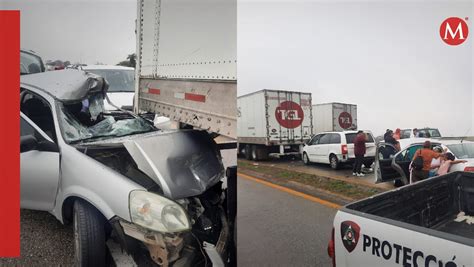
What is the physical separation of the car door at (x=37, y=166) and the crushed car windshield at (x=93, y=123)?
9 cm

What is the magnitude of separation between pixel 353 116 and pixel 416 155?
327 millimetres

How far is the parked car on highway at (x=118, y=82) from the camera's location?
1247mm

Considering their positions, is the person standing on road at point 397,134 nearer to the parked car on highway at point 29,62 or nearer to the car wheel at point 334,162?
the car wheel at point 334,162

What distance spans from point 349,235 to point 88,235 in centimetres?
103

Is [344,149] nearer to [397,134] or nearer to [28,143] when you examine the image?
[397,134]

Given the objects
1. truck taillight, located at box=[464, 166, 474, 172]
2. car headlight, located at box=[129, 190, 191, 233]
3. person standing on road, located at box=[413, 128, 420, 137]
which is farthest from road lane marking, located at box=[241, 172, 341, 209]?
truck taillight, located at box=[464, 166, 474, 172]

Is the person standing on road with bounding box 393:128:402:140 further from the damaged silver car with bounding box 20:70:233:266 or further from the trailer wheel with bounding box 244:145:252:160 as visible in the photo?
the damaged silver car with bounding box 20:70:233:266

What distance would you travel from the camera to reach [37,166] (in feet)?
3.83

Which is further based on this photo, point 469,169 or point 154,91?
point 469,169

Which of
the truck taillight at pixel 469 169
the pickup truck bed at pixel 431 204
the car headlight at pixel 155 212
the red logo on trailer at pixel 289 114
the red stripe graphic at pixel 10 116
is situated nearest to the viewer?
the car headlight at pixel 155 212

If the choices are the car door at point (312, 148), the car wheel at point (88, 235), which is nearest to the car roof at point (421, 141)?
the car door at point (312, 148)

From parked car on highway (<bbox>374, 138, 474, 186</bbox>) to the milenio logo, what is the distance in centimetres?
41

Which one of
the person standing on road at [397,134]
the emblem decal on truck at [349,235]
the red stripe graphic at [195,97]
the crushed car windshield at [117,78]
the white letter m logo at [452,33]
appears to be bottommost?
the emblem decal on truck at [349,235]

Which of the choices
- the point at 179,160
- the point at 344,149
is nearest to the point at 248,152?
the point at 179,160
